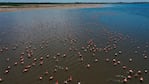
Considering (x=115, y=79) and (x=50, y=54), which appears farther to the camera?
(x=50, y=54)

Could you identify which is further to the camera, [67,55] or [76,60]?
[67,55]

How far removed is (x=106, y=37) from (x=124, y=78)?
35.9 feet

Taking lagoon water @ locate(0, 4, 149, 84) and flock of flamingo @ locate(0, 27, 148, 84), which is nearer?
lagoon water @ locate(0, 4, 149, 84)

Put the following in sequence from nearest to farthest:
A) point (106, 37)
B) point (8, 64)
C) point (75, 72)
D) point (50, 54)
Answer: point (75, 72) → point (8, 64) → point (50, 54) → point (106, 37)

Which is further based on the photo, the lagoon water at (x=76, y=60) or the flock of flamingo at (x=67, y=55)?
the flock of flamingo at (x=67, y=55)

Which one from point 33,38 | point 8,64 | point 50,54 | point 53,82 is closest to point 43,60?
point 50,54

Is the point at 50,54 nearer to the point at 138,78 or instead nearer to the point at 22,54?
the point at 22,54

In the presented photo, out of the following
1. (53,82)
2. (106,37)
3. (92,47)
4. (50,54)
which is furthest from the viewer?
(106,37)

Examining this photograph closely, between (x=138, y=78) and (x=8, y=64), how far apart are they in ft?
28.8

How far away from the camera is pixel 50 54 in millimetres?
16625

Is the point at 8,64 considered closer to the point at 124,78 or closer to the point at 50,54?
the point at 50,54

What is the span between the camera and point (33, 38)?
22.9 m

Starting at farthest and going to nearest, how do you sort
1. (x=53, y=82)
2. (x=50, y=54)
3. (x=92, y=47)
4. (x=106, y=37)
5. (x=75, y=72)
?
1. (x=106, y=37)
2. (x=92, y=47)
3. (x=50, y=54)
4. (x=75, y=72)
5. (x=53, y=82)

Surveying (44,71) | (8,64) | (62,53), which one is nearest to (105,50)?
(62,53)
